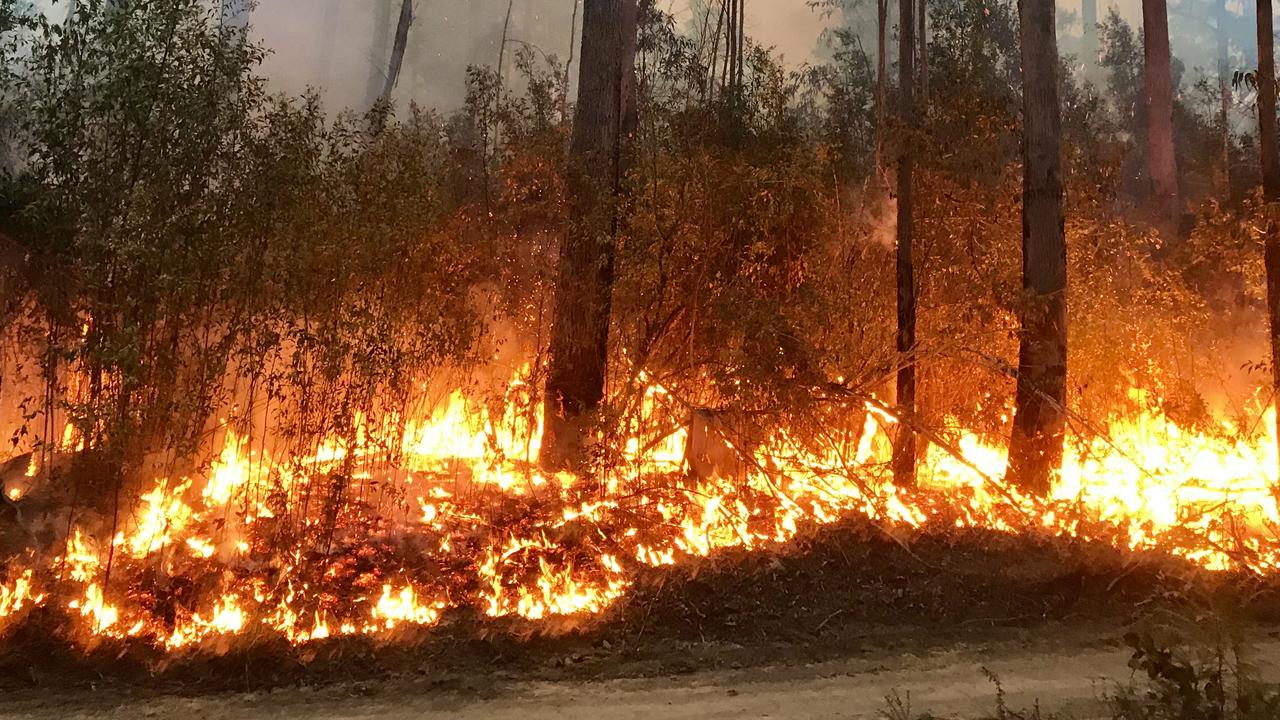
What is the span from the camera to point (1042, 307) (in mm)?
8281

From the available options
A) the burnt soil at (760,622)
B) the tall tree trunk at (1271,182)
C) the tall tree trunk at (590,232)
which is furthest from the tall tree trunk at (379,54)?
the burnt soil at (760,622)

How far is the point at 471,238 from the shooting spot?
8.90m

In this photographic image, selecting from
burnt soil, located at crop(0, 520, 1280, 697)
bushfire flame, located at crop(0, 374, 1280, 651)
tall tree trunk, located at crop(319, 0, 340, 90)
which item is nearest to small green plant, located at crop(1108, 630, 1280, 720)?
burnt soil, located at crop(0, 520, 1280, 697)

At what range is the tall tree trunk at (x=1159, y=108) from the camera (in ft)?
55.4

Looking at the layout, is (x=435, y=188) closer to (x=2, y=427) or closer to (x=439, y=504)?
(x=439, y=504)

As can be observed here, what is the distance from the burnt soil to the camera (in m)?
5.05

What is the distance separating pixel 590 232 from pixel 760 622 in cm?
440

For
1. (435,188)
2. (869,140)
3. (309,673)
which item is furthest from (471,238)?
(869,140)

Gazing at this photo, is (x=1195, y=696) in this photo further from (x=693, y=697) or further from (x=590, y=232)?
(x=590, y=232)

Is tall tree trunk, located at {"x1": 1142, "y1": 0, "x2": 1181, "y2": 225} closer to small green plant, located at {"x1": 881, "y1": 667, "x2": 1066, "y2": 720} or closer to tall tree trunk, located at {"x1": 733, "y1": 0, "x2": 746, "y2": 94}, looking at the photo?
tall tree trunk, located at {"x1": 733, "y1": 0, "x2": 746, "y2": 94}

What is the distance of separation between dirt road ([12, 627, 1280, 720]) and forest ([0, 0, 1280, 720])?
0.17m

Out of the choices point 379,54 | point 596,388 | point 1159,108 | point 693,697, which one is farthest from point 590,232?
point 379,54

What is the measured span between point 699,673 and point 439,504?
12.1 ft

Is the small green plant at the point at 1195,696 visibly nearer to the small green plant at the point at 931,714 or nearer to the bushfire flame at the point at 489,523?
the small green plant at the point at 931,714
